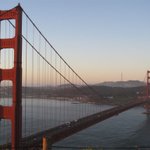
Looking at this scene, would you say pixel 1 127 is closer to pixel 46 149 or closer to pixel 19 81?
pixel 19 81

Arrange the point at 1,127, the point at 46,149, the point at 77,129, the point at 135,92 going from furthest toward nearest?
the point at 135,92, the point at 1,127, the point at 77,129, the point at 46,149

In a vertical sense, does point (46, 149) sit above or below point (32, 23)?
below

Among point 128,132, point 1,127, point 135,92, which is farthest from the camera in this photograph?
point 135,92

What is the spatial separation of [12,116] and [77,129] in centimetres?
732

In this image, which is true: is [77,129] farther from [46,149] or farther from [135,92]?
[135,92]

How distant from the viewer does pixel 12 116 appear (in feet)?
36.0

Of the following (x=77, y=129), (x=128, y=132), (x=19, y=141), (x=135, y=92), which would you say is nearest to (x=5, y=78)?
(x=19, y=141)

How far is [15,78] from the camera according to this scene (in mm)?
10961

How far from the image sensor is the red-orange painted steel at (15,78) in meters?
10.8

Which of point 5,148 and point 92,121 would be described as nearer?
point 5,148

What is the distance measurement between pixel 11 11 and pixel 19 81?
7.23 ft

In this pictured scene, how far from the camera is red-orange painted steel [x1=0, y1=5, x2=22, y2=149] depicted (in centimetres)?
1083

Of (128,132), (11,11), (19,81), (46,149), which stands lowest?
(128,132)

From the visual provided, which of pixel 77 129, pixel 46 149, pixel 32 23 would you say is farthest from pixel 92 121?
pixel 46 149
